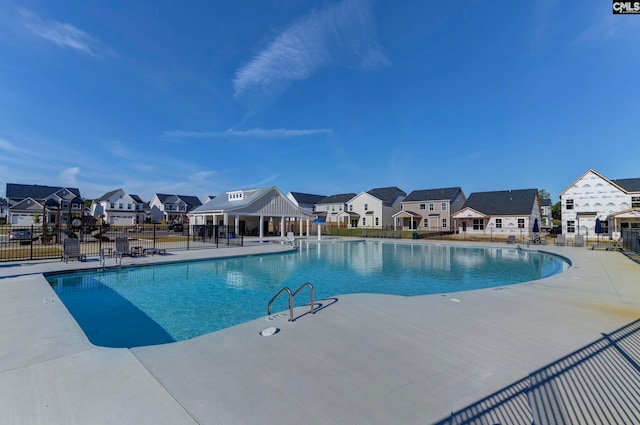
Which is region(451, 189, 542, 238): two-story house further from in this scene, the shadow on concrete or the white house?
the shadow on concrete

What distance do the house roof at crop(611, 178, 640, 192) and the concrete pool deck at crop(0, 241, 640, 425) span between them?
34138 millimetres

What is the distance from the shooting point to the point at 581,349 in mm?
4785

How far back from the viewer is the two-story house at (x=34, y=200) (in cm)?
5288

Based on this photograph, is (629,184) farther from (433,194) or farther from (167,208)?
(167,208)

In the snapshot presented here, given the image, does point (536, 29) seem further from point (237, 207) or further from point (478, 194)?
point (478, 194)

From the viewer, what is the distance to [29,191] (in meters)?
58.0

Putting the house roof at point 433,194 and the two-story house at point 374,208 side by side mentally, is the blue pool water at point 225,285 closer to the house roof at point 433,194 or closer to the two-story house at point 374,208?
the house roof at point 433,194

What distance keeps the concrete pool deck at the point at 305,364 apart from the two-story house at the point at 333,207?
45.3m

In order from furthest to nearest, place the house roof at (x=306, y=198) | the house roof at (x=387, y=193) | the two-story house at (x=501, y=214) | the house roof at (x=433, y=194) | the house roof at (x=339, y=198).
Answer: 1. the house roof at (x=306, y=198)
2. the house roof at (x=339, y=198)
3. the house roof at (x=387, y=193)
4. the house roof at (x=433, y=194)
5. the two-story house at (x=501, y=214)

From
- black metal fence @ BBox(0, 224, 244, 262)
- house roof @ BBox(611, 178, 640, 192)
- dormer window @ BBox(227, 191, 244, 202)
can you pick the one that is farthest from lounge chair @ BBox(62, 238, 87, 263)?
house roof @ BBox(611, 178, 640, 192)

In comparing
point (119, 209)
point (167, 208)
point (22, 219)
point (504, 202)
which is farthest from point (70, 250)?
point (167, 208)

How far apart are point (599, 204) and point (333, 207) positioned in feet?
119

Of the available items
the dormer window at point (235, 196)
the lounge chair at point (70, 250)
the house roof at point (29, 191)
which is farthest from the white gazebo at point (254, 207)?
the house roof at point (29, 191)

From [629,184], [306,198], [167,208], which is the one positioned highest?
[306,198]
